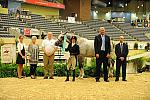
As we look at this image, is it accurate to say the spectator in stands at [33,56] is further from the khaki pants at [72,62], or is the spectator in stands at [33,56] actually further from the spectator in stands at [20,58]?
the khaki pants at [72,62]

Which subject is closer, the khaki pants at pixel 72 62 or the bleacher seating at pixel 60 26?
the khaki pants at pixel 72 62

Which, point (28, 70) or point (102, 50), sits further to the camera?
point (28, 70)

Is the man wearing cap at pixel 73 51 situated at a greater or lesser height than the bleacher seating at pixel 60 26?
lesser

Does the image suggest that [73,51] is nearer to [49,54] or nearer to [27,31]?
[49,54]

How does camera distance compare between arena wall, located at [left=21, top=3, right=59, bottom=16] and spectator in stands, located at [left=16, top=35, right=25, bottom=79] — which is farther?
arena wall, located at [left=21, top=3, right=59, bottom=16]

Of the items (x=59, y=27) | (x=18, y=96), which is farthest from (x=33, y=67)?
(x=59, y=27)

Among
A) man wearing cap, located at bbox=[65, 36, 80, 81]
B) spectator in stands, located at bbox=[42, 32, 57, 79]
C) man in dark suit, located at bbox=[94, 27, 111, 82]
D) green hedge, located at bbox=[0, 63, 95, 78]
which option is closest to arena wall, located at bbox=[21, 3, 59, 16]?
green hedge, located at bbox=[0, 63, 95, 78]

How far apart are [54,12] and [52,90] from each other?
3968 centimetres

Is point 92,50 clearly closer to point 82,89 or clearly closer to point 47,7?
point 82,89

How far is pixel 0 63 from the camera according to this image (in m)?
15.5

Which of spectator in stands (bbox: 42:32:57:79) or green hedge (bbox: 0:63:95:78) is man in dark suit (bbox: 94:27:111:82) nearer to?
spectator in stands (bbox: 42:32:57:79)

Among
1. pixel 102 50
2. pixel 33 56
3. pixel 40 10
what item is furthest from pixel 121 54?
pixel 40 10

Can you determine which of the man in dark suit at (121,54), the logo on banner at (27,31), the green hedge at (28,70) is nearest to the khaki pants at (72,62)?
the man in dark suit at (121,54)

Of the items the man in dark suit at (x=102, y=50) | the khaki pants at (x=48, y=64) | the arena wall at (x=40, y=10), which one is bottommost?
the khaki pants at (x=48, y=64)
